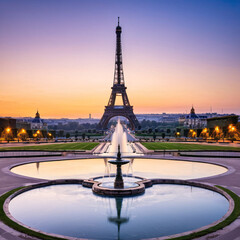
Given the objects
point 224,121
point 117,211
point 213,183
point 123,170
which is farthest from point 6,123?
point 117,211

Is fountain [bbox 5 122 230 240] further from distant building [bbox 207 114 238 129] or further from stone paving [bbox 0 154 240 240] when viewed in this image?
distant building [bbox 207 114 238 129]

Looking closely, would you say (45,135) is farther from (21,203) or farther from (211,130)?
(21,203)

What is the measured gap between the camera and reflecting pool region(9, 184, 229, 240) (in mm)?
11555

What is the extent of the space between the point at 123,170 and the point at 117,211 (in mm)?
10882

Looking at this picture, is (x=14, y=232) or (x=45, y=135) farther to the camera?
(x=45, y=135)

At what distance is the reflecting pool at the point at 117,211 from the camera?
37.9 ft

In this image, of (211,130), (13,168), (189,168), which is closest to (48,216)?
(13,168)

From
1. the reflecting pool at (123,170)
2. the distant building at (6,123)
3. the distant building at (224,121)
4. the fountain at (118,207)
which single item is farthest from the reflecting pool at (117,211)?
the distant building at (6,123)

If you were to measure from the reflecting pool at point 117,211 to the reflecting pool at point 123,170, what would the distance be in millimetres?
4363

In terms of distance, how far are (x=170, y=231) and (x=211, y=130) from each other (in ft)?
208

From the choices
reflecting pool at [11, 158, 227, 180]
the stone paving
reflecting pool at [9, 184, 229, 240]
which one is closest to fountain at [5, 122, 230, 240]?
reflecting pool at [9, 184, 229, 240]

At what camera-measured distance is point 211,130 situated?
7175 centimetres

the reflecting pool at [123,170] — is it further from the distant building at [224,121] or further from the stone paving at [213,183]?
the distant building at [224,121]

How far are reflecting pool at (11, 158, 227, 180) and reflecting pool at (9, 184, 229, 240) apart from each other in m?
4.36
